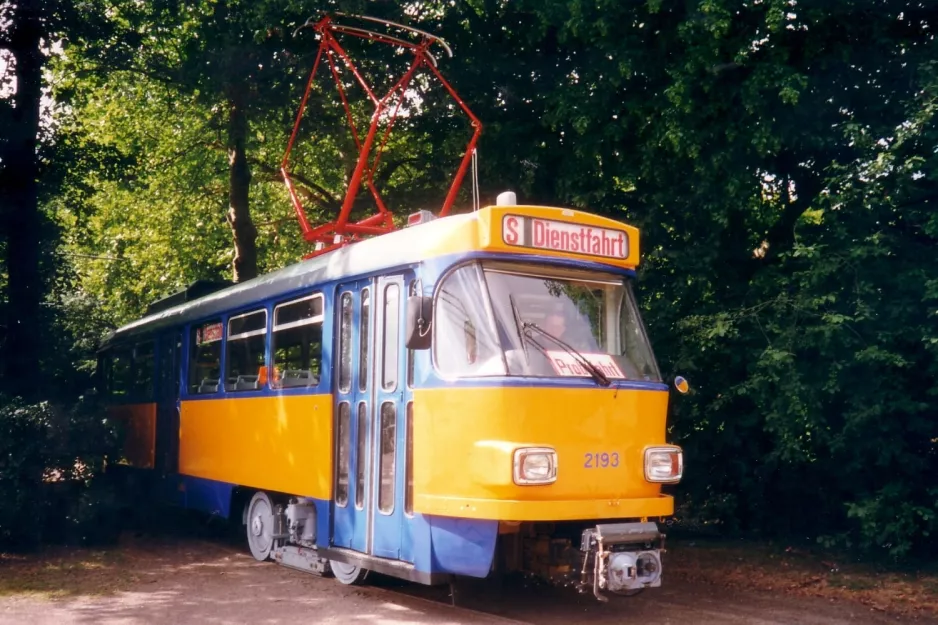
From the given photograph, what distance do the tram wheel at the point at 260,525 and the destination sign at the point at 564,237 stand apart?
474cm

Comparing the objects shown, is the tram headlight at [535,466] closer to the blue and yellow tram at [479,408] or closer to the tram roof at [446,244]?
the blue and yellow tram at [479,408]

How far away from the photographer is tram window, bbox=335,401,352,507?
29.8 ft

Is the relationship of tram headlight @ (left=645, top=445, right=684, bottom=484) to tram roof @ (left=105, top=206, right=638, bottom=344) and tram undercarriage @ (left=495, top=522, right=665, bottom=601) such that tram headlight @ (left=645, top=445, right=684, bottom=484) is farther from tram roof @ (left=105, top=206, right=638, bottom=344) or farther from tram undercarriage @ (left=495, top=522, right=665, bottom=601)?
tram roof @ (left=105, top=206, right=638, bottom=344)

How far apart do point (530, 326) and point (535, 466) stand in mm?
1180

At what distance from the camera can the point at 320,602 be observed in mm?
8852

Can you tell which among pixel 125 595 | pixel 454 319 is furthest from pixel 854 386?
pixel 125 595

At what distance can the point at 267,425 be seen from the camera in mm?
10875

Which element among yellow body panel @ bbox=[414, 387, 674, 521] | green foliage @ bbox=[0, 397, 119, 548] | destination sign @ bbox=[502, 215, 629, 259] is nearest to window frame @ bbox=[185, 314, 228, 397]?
green foliage @ bbox=[0, 397, 119, 548]

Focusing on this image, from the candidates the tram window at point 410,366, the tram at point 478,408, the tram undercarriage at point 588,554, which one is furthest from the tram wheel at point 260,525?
the tram undercarriage at point 588,554

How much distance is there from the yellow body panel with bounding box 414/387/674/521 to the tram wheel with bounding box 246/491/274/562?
11.7 feet

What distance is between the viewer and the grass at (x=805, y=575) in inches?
384

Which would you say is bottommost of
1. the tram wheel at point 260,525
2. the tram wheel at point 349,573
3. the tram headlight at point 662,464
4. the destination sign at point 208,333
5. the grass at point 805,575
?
the grass at point 805,575

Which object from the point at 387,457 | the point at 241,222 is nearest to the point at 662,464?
the point at 387,457

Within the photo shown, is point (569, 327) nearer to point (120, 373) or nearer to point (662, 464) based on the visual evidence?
point (662, 464)
